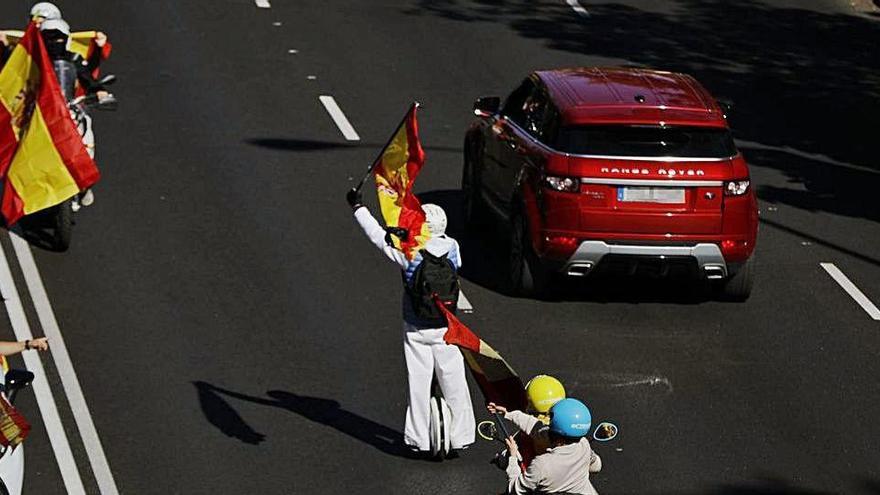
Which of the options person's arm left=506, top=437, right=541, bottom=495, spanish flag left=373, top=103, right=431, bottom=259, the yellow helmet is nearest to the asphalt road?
spanish flag left=373, top=103, right=431, bottom=259

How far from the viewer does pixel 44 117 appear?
15719 mm

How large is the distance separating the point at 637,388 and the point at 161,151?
783 cm

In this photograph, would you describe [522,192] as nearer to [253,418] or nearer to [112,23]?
[253,418]

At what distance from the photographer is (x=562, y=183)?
15938mm

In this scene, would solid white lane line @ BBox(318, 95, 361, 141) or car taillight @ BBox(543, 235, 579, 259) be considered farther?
solid white lane line @ BBox(318, 95, 361, 141)

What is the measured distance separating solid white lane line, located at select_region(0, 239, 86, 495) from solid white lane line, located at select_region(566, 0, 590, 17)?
42.7 ft

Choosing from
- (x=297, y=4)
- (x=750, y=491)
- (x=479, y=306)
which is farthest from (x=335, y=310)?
(x=297, y=4)

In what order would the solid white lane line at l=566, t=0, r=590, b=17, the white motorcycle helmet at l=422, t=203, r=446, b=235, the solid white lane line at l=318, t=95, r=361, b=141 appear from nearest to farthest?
the white motorcycle helmet at l=422, t=203, r=446, b=235 → the solid white lane line at l=318, t=95, r=361, b=141 → the solid white lane line at l=566, t=0, r=590, b=17

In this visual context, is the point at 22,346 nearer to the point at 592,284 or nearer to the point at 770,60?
the point at 592,284

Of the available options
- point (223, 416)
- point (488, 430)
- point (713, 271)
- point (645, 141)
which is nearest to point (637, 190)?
point (645, 141)

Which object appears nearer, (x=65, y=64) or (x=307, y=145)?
(x=65, y=64)

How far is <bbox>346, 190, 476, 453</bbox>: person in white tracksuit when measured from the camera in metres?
12.8

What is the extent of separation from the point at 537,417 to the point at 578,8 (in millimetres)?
18902

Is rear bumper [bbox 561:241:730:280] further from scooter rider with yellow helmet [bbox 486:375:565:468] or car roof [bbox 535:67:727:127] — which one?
scooter rider with yellow helmet [bbox 486:375:565:468]
